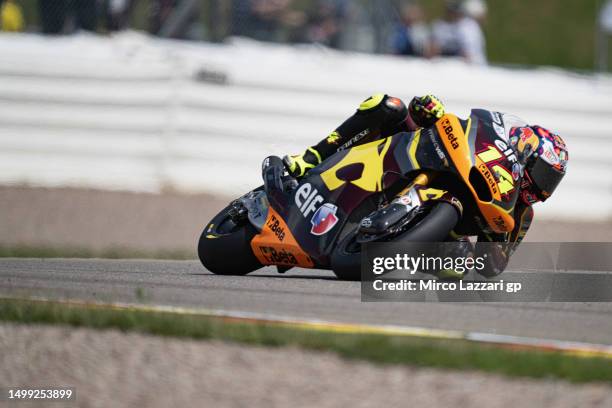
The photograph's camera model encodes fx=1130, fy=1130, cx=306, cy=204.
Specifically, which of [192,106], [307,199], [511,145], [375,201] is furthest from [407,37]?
[511,145]

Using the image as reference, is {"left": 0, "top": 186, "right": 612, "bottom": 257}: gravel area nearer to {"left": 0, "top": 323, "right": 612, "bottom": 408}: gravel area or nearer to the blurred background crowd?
the blurred background crowd

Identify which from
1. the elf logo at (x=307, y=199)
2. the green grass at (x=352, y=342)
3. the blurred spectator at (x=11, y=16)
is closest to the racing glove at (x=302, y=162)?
the elf logo at (x=307, y=199)

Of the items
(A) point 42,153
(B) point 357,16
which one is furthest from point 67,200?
(B) point 357,16

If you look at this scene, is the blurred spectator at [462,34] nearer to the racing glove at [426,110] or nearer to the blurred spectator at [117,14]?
the blurred spectator at [117,14]

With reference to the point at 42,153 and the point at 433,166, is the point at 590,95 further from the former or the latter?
the point at 433,166

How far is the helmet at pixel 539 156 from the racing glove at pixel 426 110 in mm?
455

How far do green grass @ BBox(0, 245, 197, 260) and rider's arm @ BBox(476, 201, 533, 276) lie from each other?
326 cm

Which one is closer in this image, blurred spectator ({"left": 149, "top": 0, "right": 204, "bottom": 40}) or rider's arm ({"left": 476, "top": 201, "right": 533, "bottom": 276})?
rider's arm ({"left": 476, "top": 201, "right": 533, "bottom": 276})

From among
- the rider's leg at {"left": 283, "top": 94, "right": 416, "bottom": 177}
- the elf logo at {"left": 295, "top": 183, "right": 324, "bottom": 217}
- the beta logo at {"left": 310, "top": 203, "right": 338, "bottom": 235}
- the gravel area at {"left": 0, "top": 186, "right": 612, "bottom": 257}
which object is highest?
the rider's leg at {"left": 283, "top": 94, "right": 416, "bottom": 177}

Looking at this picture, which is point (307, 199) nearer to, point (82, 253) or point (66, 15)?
point (82, 253)

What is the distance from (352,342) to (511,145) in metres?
2.08

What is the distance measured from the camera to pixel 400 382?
4.43 metres

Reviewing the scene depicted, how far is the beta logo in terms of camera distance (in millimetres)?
6594

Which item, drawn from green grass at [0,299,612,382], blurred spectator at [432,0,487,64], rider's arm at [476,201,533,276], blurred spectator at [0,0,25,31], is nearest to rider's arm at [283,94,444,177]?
rider's arm at [476,201,533,276]
